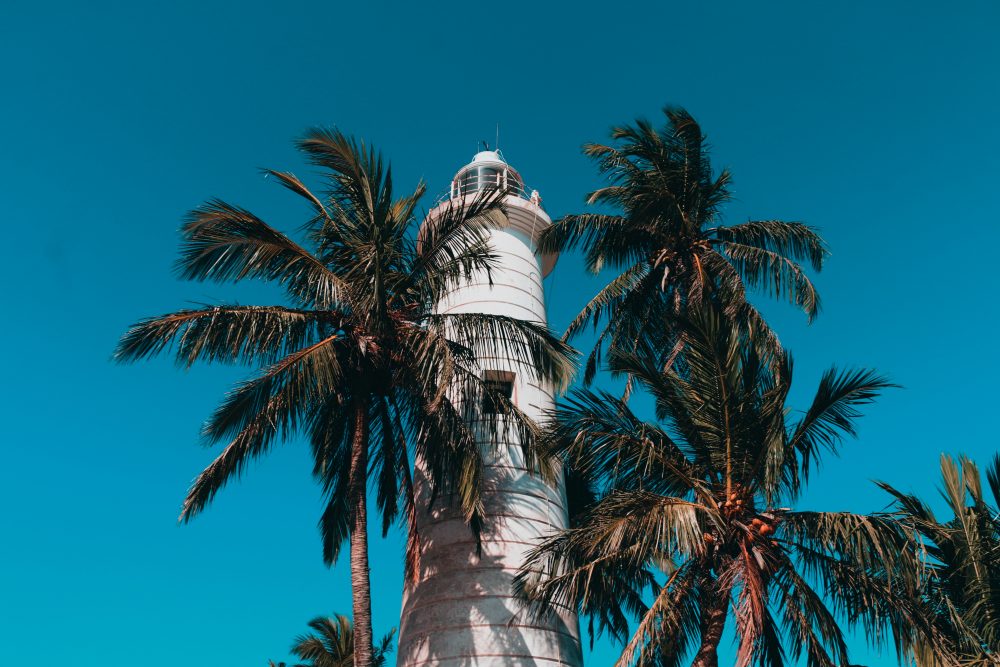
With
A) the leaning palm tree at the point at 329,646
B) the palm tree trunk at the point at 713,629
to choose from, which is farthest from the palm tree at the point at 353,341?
the leaning palm tree at the point at 329,646

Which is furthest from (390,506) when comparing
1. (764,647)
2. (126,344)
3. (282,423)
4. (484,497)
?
(764,647)

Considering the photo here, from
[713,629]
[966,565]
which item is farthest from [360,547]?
[966,565]

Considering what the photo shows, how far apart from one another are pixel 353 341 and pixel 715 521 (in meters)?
6.64

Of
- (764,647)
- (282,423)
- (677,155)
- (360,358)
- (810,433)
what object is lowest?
(764,647)

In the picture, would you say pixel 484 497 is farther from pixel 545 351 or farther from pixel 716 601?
pixel 716 601

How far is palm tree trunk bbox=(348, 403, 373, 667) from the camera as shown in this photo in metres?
12.8

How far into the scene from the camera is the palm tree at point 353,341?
14.0m

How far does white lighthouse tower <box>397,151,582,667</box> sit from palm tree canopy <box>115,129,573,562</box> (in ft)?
3.18

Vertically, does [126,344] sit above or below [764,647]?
above

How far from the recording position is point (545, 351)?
49.7 ft

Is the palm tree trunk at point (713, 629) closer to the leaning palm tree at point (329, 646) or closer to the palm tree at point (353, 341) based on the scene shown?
the palm tree at point (353, 341)

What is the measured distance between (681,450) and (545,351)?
2.88 meters

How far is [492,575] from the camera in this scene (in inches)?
622

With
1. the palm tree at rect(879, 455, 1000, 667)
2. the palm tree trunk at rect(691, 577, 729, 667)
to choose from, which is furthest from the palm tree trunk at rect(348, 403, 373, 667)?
the palm tree at rect(879, 455, 1000, 667)
